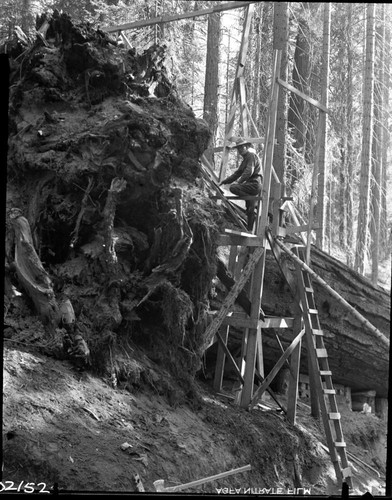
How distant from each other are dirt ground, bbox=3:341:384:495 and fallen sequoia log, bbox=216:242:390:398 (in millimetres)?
1046

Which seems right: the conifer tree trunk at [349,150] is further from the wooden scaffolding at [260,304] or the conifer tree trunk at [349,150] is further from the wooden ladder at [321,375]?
the wooden ladder at [321,375]

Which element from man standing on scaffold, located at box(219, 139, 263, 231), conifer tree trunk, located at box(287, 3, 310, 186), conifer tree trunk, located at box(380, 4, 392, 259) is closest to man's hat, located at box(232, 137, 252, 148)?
man standing on scaffold, located at box(219, 139, 263, 231)

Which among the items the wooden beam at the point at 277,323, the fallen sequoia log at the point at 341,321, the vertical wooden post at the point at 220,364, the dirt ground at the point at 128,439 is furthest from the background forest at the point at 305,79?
the dirt ground at the point at 128,439

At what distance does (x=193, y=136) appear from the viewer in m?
6.59

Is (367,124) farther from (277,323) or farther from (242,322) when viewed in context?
(242,322)

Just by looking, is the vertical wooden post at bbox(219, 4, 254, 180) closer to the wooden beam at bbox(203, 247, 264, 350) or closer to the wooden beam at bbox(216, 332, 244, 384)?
the wooden beam at bbox(203, 247, 264, 350)

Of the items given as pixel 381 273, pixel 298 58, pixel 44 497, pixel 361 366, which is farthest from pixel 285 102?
pixel 381 273

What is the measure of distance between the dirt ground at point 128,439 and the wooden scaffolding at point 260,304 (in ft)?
0.92

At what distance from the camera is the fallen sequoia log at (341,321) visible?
7.54 metres

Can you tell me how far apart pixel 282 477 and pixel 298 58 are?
20.5ft

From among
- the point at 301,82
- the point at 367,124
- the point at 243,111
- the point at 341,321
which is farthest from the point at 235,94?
the point at 367,124

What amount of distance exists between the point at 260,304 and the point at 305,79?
4.66 m

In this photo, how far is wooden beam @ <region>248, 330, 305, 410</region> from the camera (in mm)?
6738

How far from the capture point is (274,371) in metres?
6.83
